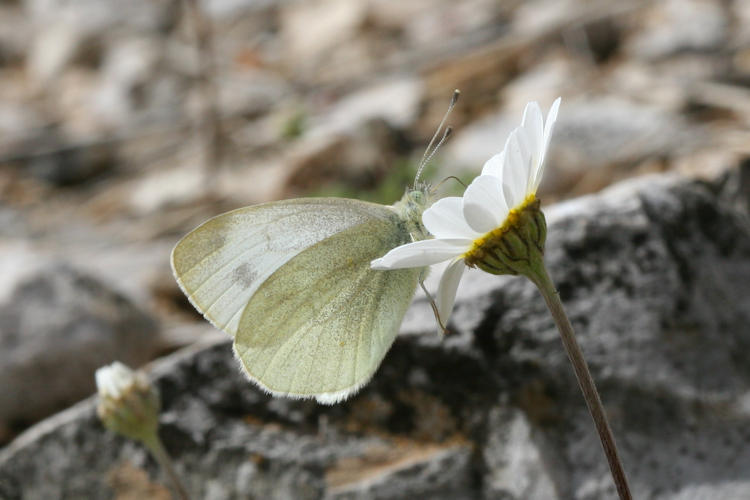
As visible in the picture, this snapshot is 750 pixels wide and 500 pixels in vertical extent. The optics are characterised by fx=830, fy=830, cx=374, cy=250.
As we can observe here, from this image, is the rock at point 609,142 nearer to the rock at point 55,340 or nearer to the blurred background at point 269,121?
the blurred background at point 269,121

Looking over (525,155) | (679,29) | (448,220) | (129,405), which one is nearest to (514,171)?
(525,155)

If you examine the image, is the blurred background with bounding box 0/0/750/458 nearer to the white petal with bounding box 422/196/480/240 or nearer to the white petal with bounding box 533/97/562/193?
the white petal with bounding box 533/97/562/193

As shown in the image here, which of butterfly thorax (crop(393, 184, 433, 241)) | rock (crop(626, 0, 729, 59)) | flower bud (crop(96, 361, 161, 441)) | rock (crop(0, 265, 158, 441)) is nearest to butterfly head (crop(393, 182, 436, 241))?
butterfly thorax (crop(393, 184, 433, 241))

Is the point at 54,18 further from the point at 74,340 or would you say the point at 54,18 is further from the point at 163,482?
the point at 163,482

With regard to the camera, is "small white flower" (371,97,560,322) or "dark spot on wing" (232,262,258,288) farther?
"dark spot on wing" (232,262,258,288)

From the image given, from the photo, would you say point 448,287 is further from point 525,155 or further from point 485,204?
point 525,155

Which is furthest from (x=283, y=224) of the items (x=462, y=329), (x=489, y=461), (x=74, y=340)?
(x=74, y=340)
